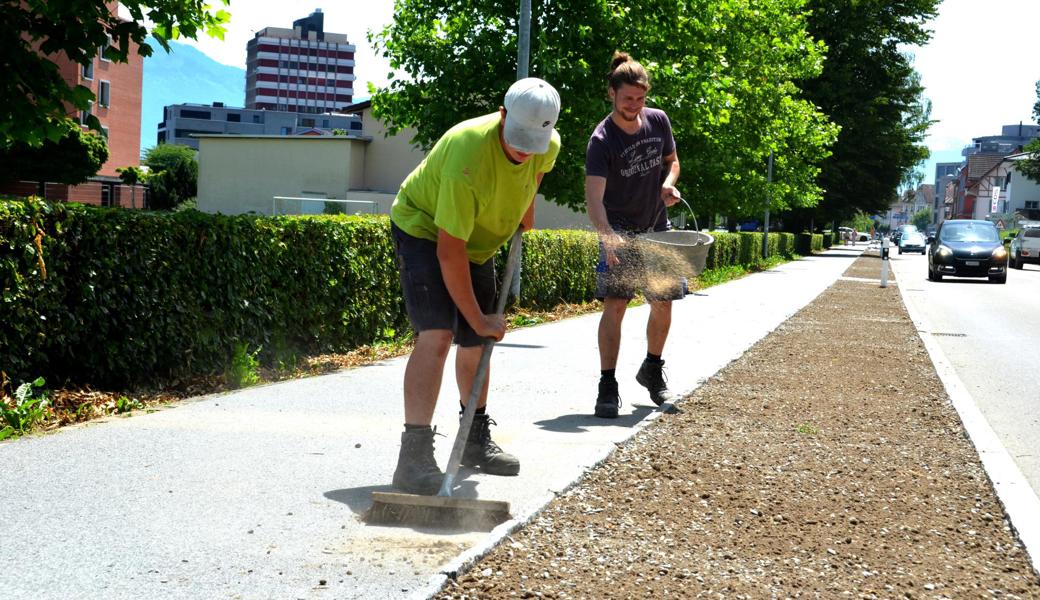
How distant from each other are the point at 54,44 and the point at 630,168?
13.4 feet

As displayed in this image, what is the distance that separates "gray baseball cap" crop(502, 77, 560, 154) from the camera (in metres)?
3.82

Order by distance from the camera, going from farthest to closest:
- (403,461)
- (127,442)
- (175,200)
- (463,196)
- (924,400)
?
1. (175,200)
2. (924,400)
3. (127,442)
4. (403,461)
5. (463,196)

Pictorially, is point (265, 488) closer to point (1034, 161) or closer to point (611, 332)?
point (611, 332)

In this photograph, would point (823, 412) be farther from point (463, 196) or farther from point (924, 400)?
point (463, 196)

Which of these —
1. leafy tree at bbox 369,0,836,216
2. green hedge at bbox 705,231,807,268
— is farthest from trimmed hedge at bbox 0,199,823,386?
green hedge at bbox 705,231,807,268

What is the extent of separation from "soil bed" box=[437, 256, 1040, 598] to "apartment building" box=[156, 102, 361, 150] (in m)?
152

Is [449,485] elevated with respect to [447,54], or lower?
lower

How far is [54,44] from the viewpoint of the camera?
7.14 m

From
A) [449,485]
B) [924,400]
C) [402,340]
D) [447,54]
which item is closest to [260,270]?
[402,340]

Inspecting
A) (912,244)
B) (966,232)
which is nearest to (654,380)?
(966,232)

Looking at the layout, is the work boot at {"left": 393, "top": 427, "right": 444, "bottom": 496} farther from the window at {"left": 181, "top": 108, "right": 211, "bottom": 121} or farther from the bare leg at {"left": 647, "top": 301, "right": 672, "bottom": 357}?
the window at {"left": 181, "top": 108, "right": 211, "bottom": 121}

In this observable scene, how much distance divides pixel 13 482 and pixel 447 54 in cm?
1253

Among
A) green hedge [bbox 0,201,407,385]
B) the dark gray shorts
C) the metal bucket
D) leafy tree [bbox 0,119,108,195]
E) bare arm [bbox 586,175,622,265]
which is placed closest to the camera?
green hedge [bbox 0,201,407,385]

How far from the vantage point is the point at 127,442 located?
5117mm
